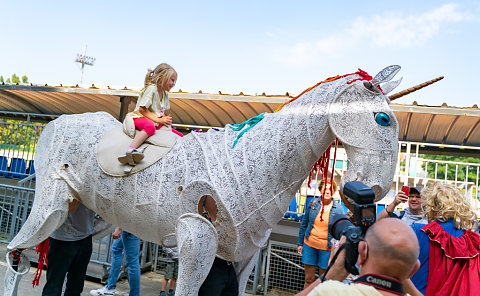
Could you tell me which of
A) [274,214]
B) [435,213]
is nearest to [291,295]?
[435,213]

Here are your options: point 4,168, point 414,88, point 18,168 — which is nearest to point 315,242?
point 414,88

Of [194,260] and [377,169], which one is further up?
[377,169]

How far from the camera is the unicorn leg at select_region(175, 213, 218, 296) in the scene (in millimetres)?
2201

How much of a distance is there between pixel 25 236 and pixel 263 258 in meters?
3.78

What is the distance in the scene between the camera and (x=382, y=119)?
7.07ft

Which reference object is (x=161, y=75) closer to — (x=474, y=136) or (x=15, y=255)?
Answer: (x=15, y=255)

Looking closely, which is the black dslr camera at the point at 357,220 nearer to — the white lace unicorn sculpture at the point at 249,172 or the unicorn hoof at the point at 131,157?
the white lace unicorn sculpture at the point at 249,172

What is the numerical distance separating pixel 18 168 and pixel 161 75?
6.59 metres

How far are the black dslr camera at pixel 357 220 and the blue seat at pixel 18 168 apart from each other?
303 inches

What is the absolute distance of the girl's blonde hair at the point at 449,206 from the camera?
2.84 m

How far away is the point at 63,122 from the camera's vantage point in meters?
2.94

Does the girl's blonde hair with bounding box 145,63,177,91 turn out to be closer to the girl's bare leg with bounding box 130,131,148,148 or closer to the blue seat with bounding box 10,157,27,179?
the girl's bare leg with bounding box 130,131,148,148

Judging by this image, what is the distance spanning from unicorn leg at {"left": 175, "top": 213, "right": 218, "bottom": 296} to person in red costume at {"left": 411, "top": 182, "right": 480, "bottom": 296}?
1609 mm

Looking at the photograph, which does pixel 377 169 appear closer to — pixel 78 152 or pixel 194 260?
pixel 194 260
